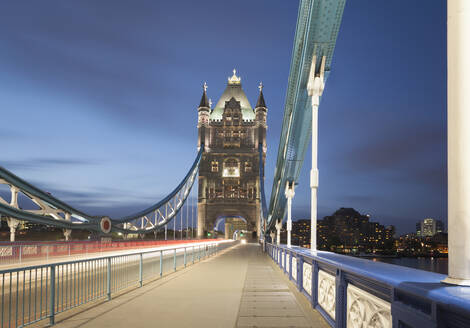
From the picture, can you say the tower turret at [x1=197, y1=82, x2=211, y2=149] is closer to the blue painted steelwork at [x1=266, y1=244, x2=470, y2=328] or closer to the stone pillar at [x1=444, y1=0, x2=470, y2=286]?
the blue painted steelwork at [x1=266, y1=244, x2=470, y2=328]

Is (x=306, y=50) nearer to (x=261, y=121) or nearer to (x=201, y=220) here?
(x=201, y=220)

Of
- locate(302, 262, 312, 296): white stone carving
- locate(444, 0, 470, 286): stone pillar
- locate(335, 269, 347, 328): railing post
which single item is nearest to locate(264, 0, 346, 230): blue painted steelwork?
locate(302, 262, 312, 296): white stone carving

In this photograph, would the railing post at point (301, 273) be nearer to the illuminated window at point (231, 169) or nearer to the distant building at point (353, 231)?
the illuminated window at point (231, 169)

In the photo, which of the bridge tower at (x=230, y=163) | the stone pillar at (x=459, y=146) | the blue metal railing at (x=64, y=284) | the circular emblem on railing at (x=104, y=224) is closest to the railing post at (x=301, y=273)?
the blue metal railing at (x=64, y=284)

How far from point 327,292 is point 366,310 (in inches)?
85.5

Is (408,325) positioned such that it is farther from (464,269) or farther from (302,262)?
(302,262)

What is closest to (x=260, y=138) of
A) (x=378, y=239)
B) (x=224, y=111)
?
(x=224, y=111)

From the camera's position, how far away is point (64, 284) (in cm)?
970

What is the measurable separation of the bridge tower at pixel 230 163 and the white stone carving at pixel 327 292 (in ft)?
256

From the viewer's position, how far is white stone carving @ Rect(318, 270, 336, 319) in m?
5.95

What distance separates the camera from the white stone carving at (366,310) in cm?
370

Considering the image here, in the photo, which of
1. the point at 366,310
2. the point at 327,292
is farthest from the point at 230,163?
the point at 366,310

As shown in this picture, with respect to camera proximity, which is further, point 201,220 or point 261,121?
point 261,121

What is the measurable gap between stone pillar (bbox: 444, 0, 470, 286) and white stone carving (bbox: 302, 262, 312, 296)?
18.2 ft
